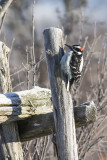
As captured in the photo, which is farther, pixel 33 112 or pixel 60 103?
pixel 33 112

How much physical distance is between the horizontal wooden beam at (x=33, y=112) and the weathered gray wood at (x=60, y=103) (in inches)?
5.8

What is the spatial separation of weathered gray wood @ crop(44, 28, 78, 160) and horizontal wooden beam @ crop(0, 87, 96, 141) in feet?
0.48

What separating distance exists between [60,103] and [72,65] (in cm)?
46

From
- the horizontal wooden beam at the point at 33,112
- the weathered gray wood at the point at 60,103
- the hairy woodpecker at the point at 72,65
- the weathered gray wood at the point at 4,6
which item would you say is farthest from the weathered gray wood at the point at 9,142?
the weathered gray wood at the point at 4,6

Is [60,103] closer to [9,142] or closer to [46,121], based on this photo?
[46,121]

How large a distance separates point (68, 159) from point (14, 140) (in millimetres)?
509

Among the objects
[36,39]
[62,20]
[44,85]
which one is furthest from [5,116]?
[62,20]

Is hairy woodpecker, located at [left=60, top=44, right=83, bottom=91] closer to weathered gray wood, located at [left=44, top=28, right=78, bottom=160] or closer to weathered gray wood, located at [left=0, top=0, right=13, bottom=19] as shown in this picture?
weathered gray wood, located at [left=44, top=28, right=78, bottom=160]

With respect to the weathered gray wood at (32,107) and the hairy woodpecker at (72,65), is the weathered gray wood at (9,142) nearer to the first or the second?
the weathered gray wood at (32,107)

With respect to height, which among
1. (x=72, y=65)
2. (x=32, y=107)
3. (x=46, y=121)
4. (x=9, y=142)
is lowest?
(x=9, y=142)

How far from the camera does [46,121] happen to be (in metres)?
2.76

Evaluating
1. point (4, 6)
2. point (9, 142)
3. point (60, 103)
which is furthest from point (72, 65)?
point (4, 6)

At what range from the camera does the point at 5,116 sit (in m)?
2.65

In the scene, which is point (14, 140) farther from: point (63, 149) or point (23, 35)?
point (23, 35)
